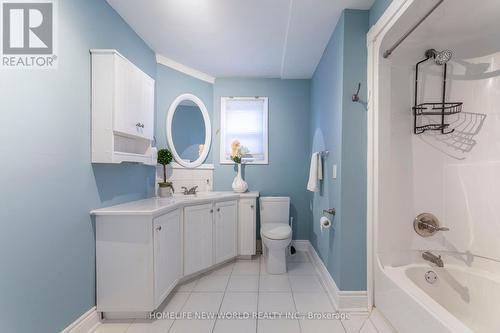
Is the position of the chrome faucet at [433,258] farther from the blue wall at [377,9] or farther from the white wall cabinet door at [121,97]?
the white wall cabinet door at [121,97]

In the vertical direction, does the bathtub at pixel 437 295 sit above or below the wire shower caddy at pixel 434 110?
below

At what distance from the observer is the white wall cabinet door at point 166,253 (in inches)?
68.9

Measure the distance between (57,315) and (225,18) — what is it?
2.46 m

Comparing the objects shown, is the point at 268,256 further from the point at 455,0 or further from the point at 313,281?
the point at 455,0

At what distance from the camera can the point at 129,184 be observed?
2.11m

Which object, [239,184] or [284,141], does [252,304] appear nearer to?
[239,184]

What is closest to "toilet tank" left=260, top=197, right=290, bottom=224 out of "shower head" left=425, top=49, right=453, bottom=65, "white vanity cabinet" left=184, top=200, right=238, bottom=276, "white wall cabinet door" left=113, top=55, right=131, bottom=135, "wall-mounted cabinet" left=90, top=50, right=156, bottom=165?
"white vanity cabinet" left=184, top=200, right=238, bottom=276

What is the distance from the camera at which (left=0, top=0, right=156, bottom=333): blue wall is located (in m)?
1.15

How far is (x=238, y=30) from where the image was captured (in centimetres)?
216

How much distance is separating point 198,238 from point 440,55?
99.9 inches

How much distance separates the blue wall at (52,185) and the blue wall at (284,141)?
1.71m

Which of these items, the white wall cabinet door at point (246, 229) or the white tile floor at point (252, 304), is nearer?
the white tile floor at point (252, 304)

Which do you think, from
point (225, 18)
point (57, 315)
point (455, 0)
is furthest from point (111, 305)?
point (455, 0)

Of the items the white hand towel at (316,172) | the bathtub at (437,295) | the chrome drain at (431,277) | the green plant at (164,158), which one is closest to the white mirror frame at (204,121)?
the green plant at (164,158)
